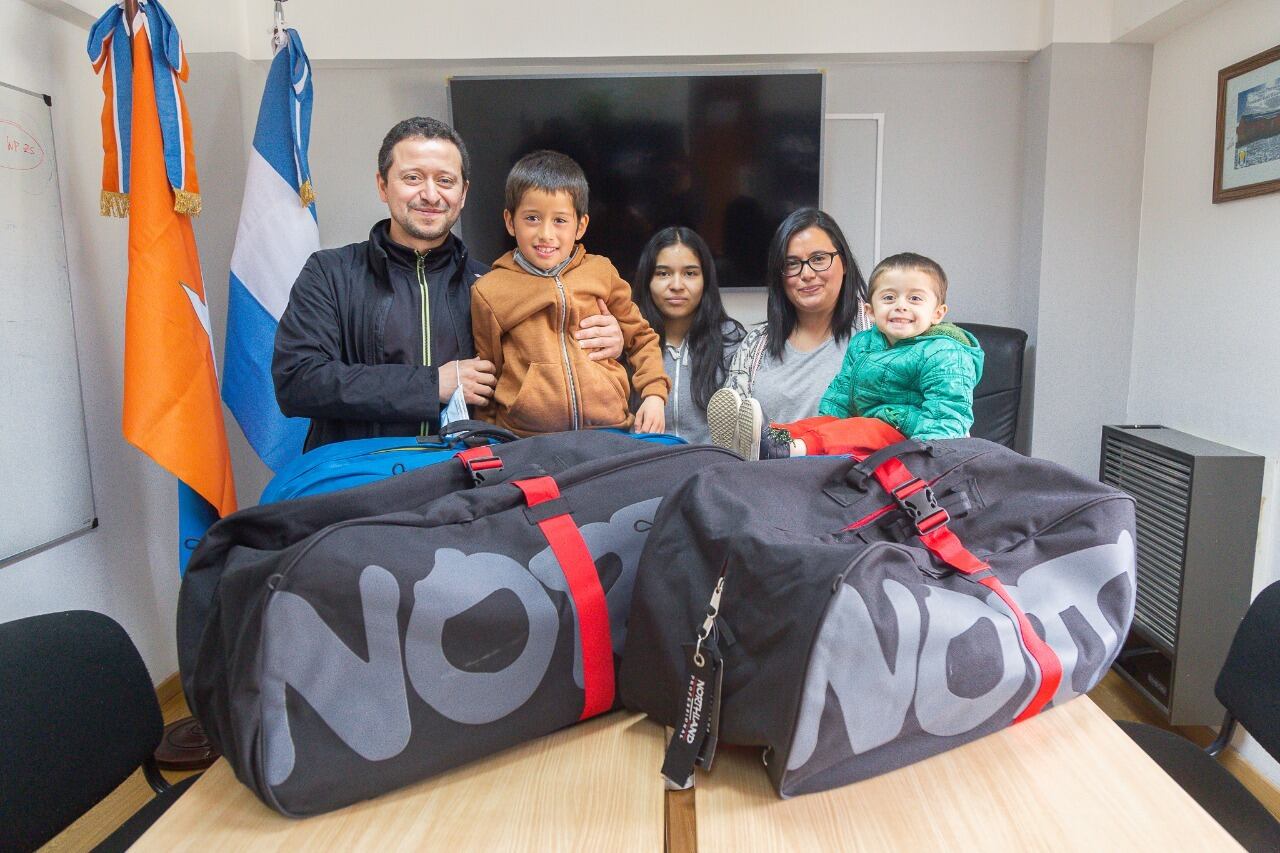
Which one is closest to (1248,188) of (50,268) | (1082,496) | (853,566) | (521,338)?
(1082,496)

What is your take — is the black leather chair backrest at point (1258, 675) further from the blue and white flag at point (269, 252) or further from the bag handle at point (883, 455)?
the blue and white flag at point (269, 252)

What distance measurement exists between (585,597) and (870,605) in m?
0.31

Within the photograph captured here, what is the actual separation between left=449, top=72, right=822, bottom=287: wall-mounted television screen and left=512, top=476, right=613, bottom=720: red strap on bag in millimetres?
2352

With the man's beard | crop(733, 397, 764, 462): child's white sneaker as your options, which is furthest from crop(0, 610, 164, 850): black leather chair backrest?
crop(733, 397, 764, 462): child's white sneaker

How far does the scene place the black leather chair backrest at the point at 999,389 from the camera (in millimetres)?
2930

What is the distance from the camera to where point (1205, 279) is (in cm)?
258

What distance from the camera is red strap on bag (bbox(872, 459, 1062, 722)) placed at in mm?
870

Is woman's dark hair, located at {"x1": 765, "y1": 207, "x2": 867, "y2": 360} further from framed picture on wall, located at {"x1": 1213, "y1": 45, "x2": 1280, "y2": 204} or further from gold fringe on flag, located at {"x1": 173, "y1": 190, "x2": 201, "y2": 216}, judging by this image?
gold fringe on flag, located at {"x1": 173, "y1": 190, "x2": 201, "y2": 216}

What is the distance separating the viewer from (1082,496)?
3.21 ft

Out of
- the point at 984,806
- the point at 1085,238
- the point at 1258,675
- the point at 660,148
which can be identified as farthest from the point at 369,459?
the point at 1085,238

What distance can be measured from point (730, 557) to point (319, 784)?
0.45 m

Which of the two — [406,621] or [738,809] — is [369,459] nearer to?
[406,621]

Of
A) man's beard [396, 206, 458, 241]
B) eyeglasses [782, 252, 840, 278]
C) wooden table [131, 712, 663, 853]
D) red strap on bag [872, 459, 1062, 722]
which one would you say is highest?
man's beard [396, 206, 458, 241]

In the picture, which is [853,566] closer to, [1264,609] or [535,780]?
[535,780]
